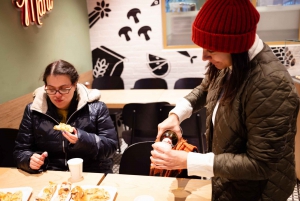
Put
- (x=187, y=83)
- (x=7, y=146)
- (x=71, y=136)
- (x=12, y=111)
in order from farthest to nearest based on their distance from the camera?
1. (x=187, y=83)
2. (x=12, y=111)
3. (x=7, y=146)
4. (x=71, y=136)

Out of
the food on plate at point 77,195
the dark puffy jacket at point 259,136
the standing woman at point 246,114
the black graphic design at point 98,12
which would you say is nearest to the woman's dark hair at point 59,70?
the food on plate at point 77,195

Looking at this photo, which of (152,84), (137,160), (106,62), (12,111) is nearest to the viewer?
(137,160)

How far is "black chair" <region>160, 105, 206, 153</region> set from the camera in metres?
3.02

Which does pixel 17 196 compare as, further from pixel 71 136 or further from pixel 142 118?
pixel 142 118

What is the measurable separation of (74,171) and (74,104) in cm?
63

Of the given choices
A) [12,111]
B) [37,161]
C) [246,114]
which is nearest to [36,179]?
[37,161]

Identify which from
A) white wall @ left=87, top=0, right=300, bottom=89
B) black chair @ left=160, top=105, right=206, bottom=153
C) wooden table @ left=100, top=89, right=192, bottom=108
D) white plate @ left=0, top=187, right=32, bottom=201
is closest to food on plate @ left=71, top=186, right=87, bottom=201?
white plate @ left=0, top=187, right=32, bottom=201

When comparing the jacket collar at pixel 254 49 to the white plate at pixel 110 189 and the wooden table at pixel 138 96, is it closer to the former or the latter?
the white plate at pixel 110 189

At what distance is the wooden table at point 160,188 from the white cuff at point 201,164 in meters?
0.25

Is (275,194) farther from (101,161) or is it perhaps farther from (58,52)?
(58,52)

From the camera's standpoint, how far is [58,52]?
400 centimetres

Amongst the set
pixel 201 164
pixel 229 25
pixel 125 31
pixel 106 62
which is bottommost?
pixel 106 62

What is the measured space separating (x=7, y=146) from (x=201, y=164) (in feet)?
5.56

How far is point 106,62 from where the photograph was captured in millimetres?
5098
